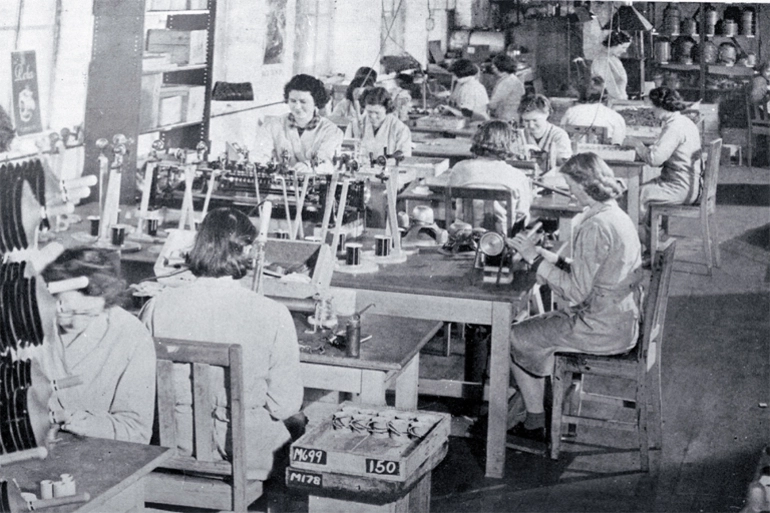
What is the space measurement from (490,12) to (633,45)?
4.89 ft

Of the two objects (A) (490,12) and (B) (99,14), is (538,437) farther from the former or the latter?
(A) (490,12)

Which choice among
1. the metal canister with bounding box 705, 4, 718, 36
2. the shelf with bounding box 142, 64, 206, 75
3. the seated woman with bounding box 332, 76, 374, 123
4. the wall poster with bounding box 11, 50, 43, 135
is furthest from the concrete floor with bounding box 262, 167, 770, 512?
the seated woman with bounding box 332, 76, 374, 123

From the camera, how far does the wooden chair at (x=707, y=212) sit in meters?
6.49

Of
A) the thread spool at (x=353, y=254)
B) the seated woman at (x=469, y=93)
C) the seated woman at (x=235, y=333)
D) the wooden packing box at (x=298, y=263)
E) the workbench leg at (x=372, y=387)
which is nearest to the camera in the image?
the seated woman at (x=235, y=333)

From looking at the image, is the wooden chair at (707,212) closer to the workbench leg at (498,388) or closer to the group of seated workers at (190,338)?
the workbench leg at (498,388)

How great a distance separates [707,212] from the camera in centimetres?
673

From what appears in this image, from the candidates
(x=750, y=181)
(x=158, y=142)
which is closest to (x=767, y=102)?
(x=750, y=181)

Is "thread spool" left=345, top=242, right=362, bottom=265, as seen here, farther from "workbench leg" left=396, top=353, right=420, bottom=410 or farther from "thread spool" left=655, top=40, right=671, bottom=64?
"thread spool" left=655, top=40, right=671, bottom=64

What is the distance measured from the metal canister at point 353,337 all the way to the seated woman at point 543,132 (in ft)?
11.4

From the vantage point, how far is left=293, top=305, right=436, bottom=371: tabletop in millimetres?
3268

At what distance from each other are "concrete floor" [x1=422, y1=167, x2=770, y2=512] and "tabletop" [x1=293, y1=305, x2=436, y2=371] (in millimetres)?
617

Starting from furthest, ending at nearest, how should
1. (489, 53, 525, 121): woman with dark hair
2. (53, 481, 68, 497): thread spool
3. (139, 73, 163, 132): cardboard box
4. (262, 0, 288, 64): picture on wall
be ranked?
(489, 53, 525, 121): woman with dark hair
(262, 0, 288, 64): picture on wall
(139, 73, 163, 132): cardboard box
(53, 481, 68, 497): thread spool

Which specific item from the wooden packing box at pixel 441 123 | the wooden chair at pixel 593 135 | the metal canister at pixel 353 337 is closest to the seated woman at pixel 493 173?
the metal canister at pixel 353 337

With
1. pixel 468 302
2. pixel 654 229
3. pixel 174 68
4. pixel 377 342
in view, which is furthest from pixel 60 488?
pixel 654 229
